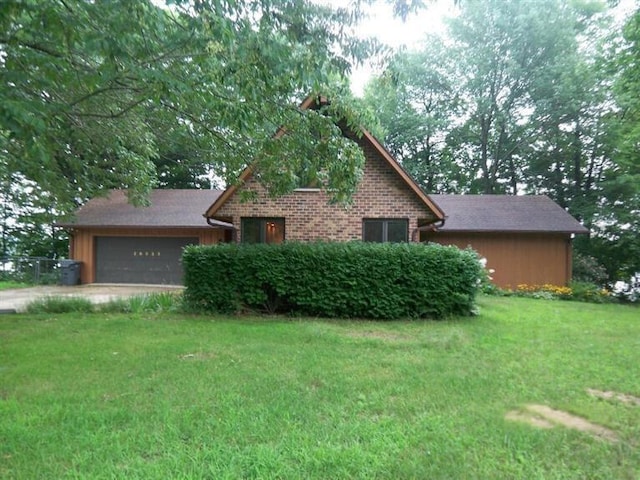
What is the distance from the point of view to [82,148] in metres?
8.91

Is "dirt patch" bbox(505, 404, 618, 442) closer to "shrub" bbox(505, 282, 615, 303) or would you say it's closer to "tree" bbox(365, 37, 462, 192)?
"shrub" bbox(505, 282, 615, 303)

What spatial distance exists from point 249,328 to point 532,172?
24.0 meters

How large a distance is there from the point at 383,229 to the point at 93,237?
43.7 feet

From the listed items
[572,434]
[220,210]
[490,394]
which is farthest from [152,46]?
[220,210]

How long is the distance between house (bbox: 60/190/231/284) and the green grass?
1035cm

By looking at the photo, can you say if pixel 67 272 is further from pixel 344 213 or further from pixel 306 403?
pixel 306 403

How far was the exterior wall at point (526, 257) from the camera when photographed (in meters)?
16.7

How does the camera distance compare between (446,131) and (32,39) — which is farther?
(446,131)

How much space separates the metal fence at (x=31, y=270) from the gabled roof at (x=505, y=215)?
643 inches

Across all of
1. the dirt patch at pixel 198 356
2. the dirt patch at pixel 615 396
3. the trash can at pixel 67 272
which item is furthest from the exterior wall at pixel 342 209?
the trash can at pixel 67 272

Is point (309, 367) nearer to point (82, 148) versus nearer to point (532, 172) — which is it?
point (82, 148)

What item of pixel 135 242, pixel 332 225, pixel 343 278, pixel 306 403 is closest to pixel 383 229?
pixel 332 225

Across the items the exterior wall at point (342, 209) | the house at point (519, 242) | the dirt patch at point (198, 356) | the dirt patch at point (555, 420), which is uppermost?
the exterior wall at point (342, 209)

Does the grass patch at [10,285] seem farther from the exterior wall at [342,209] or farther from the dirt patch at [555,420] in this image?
the dirt patch at [555,420]
